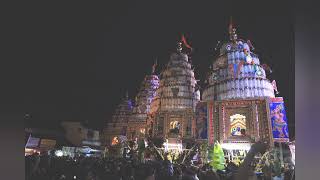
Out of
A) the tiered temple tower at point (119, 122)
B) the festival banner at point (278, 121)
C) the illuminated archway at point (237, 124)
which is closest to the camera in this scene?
the festival banner at point (278, 121)

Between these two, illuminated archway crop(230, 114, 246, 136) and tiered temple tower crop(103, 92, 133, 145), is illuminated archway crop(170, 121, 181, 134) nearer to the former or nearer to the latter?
illuminated archway crop(230, 114, 246, 136)

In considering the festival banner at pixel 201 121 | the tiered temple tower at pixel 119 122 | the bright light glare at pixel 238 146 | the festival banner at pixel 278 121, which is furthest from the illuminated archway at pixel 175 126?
the tiered temple tower at pixel 119 122

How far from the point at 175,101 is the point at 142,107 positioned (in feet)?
51.3

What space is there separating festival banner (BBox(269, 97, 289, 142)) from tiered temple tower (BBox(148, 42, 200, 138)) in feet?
36.4

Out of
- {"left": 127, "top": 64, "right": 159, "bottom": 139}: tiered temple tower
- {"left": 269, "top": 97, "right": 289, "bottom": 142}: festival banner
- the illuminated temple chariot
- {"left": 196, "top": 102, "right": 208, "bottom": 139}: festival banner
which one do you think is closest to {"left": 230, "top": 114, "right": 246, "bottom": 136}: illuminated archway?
the illuminated temple chariot

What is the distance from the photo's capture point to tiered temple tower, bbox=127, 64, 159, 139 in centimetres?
5421

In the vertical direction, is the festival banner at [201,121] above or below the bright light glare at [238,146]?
above

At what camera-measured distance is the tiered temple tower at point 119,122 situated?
60.2m

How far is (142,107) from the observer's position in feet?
180

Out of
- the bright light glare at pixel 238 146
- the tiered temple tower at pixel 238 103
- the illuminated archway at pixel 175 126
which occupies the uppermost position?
the tiered temple tower at pixel 238 103

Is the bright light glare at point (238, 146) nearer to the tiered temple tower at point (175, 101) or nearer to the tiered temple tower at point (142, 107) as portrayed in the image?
the tiered temple tower at point (175, 101)
